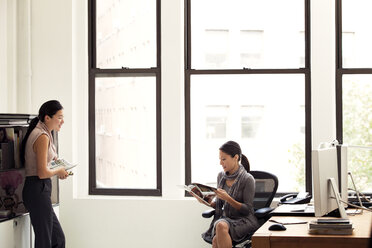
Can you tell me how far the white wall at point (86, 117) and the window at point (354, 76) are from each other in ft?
0.42

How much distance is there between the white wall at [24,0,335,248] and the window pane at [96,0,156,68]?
0.19 metres

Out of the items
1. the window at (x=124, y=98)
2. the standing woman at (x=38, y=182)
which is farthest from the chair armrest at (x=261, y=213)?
the standing woman at (x=38, y=182)

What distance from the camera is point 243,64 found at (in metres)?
5.84

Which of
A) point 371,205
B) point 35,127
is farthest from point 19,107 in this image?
point 371,205

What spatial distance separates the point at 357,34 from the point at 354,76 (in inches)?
15.7

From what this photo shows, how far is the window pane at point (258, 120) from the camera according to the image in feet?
18.9

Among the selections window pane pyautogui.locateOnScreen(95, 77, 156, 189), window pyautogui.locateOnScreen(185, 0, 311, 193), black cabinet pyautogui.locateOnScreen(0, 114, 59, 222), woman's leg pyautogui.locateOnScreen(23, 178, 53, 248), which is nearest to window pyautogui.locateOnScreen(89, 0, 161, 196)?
window pane pyautogui.locateOnScreen(95, 77, 156, 189)

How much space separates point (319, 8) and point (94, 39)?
2.24m

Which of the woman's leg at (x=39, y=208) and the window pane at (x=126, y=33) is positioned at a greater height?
the window pane at (x=126, y=33)

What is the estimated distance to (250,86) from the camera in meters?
5.84

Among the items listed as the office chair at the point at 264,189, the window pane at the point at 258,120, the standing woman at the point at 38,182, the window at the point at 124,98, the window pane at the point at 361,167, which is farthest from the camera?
the window at the point at 124,98

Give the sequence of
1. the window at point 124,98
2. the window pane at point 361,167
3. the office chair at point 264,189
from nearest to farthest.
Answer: the office chair at point 264,189 → the window pane at point 361,167 → the window at point 124,98

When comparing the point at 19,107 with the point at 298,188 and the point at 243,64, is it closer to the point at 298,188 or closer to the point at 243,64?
the point at 243,64

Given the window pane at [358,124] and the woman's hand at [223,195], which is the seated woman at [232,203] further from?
the window pane at [358,124]
